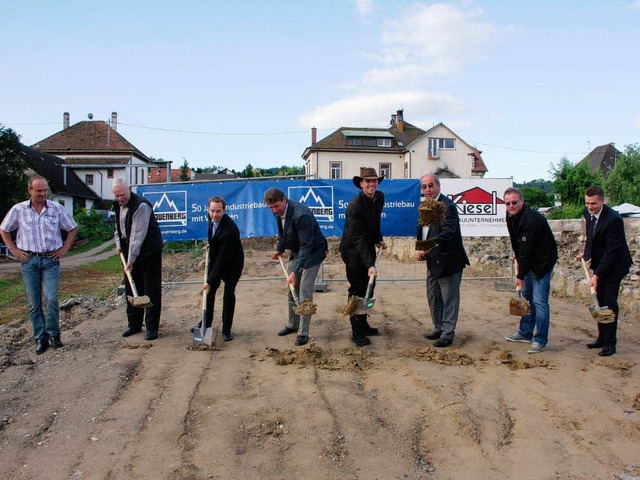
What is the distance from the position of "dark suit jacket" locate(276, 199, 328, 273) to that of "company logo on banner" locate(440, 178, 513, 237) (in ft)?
14.6

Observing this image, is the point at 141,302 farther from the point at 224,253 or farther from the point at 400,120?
the point at 400,120

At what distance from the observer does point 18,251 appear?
19.3 feet

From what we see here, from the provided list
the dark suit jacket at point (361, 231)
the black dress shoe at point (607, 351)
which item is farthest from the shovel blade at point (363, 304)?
the black dress shoe at point (607, 351)

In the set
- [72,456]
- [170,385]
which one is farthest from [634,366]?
[72,456]

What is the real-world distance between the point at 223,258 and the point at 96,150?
53954 millimetres

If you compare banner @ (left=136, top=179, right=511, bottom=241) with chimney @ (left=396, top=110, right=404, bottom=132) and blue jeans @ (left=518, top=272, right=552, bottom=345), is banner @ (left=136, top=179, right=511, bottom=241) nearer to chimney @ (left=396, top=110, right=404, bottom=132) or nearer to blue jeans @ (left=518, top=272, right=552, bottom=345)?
blue jeans @ (left=518, top=272, right=552, bottom=345)

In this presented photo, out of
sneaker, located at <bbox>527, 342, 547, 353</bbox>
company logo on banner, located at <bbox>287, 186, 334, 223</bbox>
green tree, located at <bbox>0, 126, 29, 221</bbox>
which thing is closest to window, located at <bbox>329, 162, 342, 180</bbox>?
green tree, located at <bbox>0, 126, 29, 221</bbox>

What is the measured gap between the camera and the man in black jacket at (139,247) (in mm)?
6367

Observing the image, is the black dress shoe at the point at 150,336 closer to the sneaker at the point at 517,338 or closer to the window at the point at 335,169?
the sneaker at the point at 517,338

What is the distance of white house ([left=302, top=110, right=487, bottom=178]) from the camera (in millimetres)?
48219

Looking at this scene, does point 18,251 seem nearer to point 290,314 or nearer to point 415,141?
point 290,314

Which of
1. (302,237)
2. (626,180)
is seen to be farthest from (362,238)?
(626,180)

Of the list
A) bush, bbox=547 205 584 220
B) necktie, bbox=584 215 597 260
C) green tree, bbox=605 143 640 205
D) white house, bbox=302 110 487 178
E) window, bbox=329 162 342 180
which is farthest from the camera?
window, bbox=329 162 342 180

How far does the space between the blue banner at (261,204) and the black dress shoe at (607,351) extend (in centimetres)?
417
